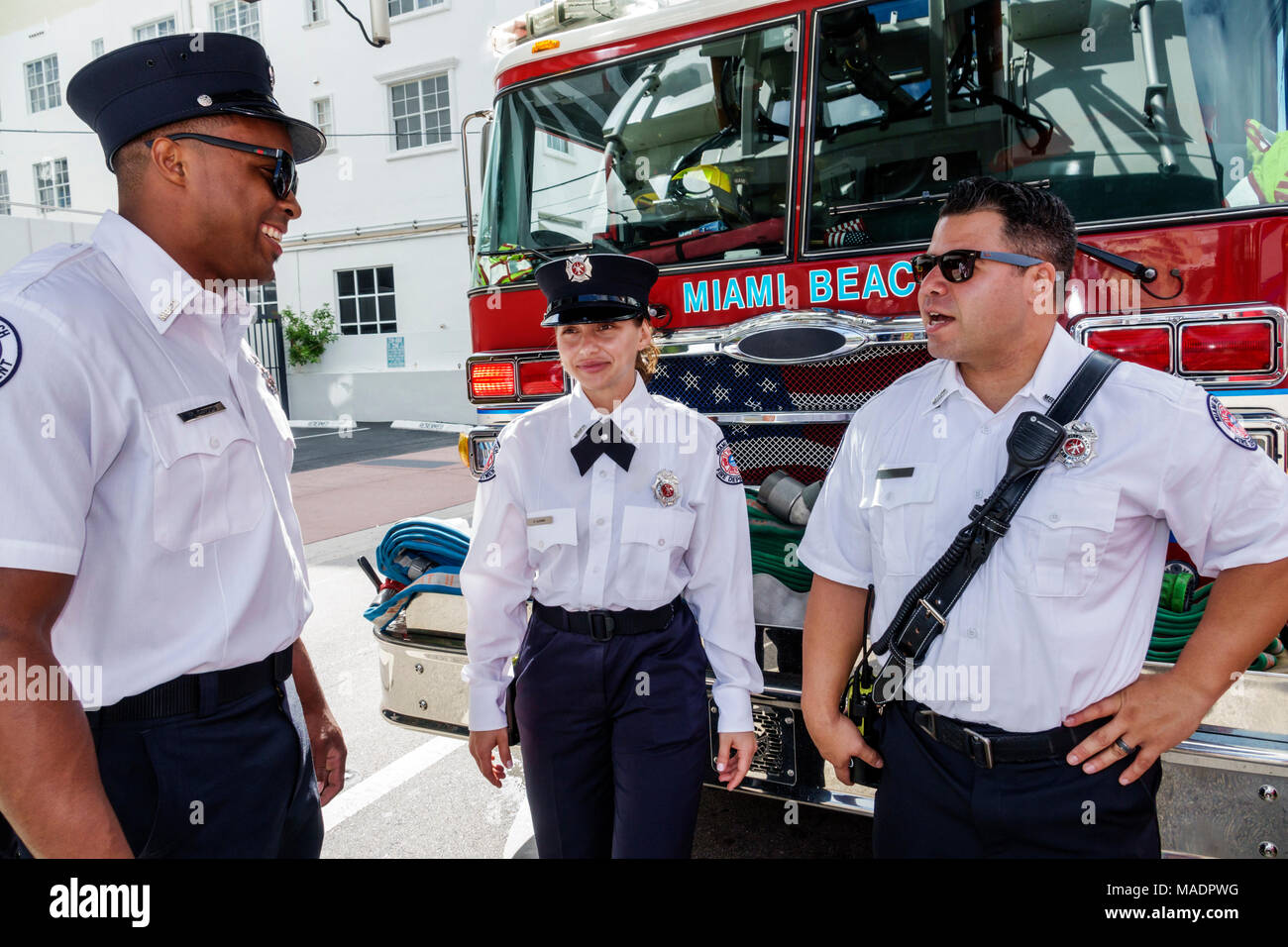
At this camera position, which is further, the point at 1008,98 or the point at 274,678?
the point at 1008,98

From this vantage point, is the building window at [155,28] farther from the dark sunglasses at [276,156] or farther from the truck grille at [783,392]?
the dark sunglasses at [276,156]

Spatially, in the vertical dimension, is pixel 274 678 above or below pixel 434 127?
below

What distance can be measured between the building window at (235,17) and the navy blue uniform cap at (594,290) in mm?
19122

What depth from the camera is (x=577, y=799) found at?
200 centimetres

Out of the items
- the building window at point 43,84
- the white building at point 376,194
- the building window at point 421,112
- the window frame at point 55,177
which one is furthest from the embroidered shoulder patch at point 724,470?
the building window at point 43,84

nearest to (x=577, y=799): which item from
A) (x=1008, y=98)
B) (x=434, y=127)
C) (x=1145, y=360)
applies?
(x=1145, y=360)

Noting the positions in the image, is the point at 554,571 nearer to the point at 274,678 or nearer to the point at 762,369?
the point at 274,678

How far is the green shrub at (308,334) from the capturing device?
17.2 metres

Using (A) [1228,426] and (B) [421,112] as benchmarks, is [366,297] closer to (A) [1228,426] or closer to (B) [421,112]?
(B) [421,112]

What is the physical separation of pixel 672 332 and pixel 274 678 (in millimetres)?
1835

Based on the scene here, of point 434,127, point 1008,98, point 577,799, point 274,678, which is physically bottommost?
point 577,799

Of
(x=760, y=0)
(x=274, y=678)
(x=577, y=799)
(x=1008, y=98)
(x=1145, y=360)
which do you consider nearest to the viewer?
(x=274, y=678)

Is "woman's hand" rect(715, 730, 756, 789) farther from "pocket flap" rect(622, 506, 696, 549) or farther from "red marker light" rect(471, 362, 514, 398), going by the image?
"red marker light" rect(471, 362, 514, 398)

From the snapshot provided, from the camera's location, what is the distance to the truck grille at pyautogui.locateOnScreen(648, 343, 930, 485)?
9.06ft
